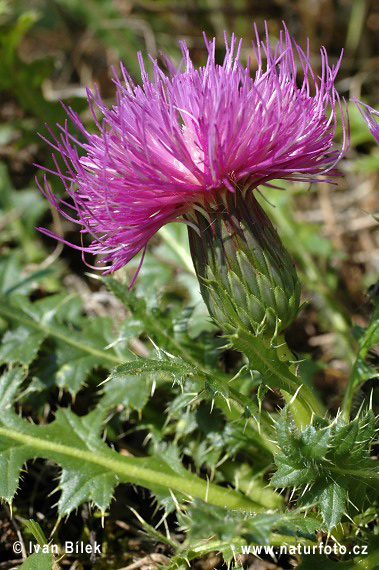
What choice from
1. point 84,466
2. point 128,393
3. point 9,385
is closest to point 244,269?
point 128,393

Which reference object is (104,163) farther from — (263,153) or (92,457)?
(92,457)

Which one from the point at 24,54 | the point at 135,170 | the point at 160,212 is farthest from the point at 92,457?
the point at 24,54

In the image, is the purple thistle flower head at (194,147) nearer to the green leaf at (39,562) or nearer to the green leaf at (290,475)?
the green leaf at (290,475)

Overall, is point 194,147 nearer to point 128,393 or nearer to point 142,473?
point 128,393

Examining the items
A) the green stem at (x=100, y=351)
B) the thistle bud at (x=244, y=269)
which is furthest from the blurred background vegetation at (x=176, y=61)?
the thistle bud at (x=244, y=269)

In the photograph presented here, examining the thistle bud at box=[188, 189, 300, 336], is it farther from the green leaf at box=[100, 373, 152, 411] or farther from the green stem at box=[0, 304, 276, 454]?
the green leaf at box=[100, 373, 152, 411]

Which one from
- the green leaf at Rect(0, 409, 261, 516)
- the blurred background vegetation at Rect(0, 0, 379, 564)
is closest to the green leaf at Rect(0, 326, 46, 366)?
the green leaf at Rect(0, 409, 261, 516)
